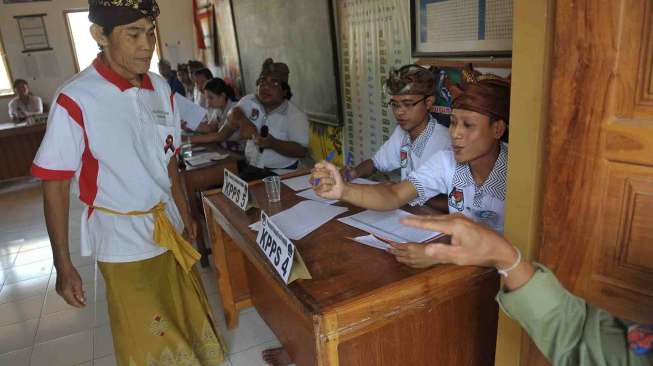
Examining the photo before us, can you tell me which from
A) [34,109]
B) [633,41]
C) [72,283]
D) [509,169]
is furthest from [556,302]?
[34,109]

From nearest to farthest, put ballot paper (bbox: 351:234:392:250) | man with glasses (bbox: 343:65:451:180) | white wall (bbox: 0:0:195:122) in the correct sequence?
ballot paper (bbox: 351:234:392:250) → man with glasses (bbox: 343:65:451:180) → white wall (bbox: 0:0:195:122)

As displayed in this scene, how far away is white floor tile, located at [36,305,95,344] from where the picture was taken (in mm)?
2463

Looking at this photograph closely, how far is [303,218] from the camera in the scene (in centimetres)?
160

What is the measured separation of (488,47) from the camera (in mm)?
1857

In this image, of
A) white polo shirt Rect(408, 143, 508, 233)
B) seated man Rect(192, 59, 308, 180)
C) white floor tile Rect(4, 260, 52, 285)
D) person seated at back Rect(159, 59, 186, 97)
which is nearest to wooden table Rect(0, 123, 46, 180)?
person seated at back Rect(159, 59, 186, 97)

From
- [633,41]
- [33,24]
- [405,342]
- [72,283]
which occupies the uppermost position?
[33,24]

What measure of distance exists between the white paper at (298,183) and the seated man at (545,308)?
1199 mm

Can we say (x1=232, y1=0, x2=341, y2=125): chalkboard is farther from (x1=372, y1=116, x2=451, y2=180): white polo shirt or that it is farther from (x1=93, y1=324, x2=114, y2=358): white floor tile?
(x1=93, y1=324, x2=114, y2=358): white floor tile

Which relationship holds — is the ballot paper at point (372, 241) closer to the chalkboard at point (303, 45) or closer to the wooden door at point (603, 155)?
the wooden door at point (603, 155)

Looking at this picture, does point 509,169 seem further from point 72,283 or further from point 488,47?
point 72,283

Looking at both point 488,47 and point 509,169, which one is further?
point 488,47

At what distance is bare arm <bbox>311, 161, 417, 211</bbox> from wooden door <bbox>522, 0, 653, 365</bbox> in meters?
0.68

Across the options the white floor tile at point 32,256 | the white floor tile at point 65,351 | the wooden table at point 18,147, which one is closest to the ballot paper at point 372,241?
the white floor tile at point 65,351

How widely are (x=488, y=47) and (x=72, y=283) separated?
1.79 metres
